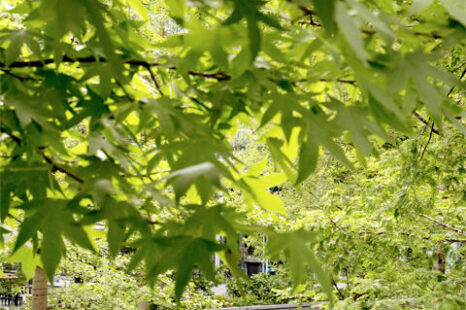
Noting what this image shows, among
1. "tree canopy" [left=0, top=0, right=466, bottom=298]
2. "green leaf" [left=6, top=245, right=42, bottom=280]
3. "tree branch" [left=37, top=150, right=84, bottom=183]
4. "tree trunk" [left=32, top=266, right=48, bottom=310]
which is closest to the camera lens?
"tree canopy" [left=0, top=0, right=466, bottom=298]

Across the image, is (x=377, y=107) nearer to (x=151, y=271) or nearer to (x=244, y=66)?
(x=244, y=66)

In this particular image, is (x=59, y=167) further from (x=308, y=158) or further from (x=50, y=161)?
(x=308, y=158)

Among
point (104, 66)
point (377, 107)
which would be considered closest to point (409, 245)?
point (377, 107)

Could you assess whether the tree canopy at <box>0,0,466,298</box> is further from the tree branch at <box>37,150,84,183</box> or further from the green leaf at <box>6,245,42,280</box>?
the green leaf at <box>6,245,42,280</box>

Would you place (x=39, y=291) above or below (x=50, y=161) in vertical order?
below

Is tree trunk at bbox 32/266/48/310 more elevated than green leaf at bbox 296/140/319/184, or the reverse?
green leaf at bbox 296/140/319/184

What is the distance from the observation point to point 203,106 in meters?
0.99

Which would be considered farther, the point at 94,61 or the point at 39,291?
the point at 39,291

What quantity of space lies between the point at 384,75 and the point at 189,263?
1.56 ft

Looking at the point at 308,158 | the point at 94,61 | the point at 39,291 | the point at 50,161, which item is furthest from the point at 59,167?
the point at 39,291

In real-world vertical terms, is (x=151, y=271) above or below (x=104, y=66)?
below

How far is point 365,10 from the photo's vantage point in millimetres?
659

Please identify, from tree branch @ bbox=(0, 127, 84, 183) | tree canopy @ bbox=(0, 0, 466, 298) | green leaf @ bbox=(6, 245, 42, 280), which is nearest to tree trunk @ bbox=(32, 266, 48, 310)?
→ green leaf @ bbox=(6, 245, 42, 280)

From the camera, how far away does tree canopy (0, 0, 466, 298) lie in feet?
2.45
